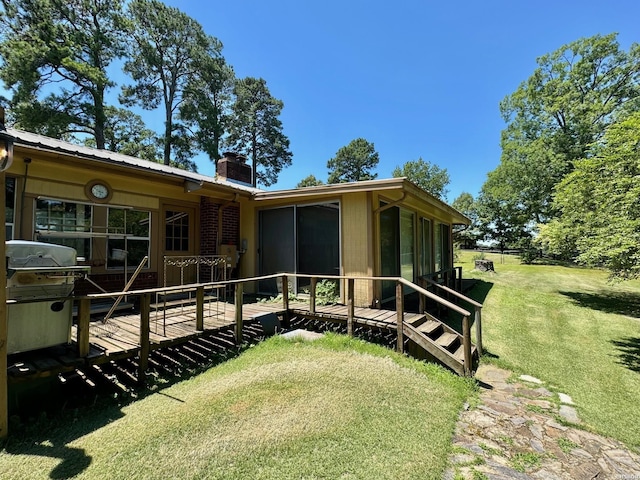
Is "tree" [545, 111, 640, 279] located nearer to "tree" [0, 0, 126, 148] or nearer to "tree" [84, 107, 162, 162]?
"tree" [0, 0, 126, 148]

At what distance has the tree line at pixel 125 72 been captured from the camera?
15711mm

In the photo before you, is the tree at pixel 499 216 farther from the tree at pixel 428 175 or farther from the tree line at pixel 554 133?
the tree at pixel 428 175

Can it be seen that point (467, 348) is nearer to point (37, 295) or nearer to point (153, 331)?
point (153, 331)

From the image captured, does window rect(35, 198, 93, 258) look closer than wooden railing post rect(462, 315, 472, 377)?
No

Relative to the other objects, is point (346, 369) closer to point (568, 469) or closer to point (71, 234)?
point (568, 469)

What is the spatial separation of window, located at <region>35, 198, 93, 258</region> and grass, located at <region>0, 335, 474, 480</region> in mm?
3372

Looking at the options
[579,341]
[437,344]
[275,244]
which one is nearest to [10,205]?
[275,244]

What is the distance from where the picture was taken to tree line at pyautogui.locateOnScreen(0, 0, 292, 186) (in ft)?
51.5

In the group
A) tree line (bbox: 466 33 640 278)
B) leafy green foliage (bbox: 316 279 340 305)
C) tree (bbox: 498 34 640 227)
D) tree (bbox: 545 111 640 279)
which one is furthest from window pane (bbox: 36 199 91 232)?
tree (bbox: 498 34 640 227)

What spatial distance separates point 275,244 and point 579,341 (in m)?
6.71

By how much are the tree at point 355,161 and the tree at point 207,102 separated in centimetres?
1510

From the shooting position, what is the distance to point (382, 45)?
13.2m

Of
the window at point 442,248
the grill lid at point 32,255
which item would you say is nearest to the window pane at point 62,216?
the grill lid at point 32,255

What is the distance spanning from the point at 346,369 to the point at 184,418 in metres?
1.91
